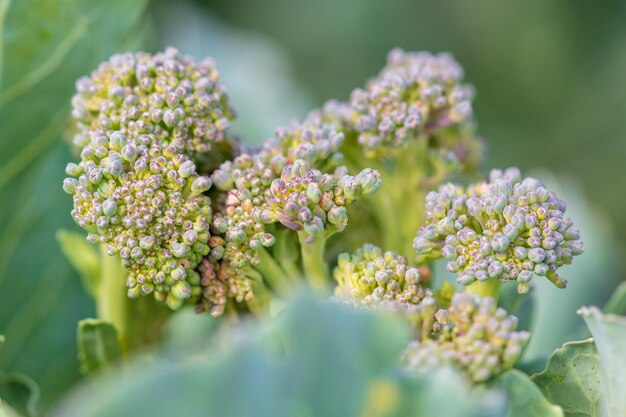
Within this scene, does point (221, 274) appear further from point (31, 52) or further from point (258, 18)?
point (258, 18)

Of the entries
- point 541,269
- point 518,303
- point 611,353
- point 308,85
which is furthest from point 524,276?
point 308,85

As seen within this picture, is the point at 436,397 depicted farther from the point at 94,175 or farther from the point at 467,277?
the point at 94,175

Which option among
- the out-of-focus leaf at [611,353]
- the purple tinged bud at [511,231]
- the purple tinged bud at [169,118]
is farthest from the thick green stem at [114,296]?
the out-of-focus leaf at [611,353]

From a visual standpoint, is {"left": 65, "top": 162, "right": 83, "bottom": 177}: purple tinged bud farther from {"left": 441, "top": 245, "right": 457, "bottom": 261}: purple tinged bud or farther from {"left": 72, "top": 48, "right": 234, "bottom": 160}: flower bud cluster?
{"left": 441, "top": 245, "right": 457, "bottom": 261}: purple tinged bud

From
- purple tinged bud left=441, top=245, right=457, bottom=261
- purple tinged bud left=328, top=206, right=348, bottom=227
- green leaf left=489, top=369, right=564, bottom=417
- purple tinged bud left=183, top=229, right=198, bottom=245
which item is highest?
purple tinged bud left=183, top=229, right=198, bottom=245

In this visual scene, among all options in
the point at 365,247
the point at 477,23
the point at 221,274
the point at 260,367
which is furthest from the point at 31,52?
the point at 477,23

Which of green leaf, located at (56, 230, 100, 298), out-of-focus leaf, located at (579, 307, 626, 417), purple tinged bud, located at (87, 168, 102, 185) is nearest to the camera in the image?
out-of-focus leaf, located at (579, 307, 626, 417)

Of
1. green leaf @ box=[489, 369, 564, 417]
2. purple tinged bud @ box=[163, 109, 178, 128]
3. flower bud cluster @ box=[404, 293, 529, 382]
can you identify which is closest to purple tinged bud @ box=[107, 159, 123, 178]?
purple tinged bud @ box=[163, 109, 178, 128]
